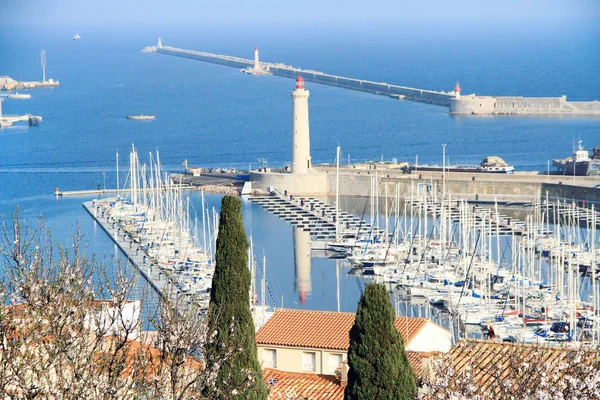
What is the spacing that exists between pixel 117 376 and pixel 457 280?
22529mm

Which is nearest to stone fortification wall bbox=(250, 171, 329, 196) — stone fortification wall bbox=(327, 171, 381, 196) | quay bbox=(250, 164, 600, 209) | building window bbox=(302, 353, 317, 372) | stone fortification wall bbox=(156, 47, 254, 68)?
quay bbox=(250, 164, 600, 209)

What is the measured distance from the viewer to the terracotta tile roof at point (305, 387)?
13.7 m

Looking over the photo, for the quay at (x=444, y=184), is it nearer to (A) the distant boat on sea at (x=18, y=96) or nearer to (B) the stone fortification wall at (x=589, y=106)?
(B) the stone fortification wall at (x=589, y=106)

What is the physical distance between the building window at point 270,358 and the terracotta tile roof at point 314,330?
11 cm

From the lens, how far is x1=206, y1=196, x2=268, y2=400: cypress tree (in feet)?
39.8

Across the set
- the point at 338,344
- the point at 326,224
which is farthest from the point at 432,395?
the point at 326,224

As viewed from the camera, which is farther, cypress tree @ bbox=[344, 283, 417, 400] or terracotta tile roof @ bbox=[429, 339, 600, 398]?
cypress tree @ bbox=[344, 283, 417, 400]

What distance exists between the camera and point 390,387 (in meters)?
12.1

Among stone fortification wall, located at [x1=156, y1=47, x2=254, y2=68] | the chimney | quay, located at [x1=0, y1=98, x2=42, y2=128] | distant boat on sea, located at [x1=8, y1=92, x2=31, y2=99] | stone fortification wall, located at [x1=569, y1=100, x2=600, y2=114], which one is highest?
stone fortification wall, located at [x1=156, y1=47, x2=254, y2=68]

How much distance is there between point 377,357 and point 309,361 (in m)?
3.63

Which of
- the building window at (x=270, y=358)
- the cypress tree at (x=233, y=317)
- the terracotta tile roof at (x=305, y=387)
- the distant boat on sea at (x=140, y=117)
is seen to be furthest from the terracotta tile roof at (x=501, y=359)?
the distant boat on sea at (x=140, y=117)

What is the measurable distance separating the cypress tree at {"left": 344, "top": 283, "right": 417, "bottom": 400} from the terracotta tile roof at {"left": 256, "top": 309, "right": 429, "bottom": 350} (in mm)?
3147

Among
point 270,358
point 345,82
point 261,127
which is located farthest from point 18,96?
point 270,358

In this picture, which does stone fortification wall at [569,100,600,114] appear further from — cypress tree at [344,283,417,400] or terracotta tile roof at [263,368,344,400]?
cypress tree at [344,283,417,400]
